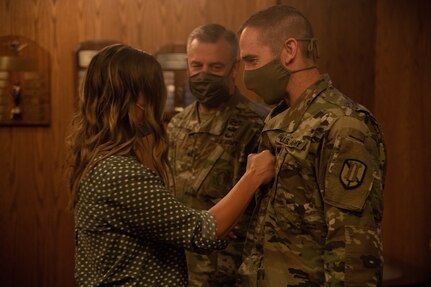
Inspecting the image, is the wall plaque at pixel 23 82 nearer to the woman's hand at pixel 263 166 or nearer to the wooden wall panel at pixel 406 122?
the woman's hand at pixel 263 166

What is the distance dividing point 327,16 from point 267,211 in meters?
2.42

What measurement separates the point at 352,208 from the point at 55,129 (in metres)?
2.60

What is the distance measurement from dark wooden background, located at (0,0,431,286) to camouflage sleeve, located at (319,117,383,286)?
2.21 m

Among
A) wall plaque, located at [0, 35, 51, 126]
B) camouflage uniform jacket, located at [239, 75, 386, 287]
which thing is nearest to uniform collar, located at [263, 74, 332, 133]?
camouflage uniform jacket, located at [239, 75, 386, 287]

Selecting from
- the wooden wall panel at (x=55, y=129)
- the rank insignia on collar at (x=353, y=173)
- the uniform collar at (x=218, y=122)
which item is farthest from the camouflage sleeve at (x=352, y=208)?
the wooden wall panel at (x=55, y=129)

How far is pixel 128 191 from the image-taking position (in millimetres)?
1549

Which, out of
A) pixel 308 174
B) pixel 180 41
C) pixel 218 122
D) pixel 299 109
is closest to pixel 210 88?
pixel 218 122

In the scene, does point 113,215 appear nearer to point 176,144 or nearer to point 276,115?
point 276,115

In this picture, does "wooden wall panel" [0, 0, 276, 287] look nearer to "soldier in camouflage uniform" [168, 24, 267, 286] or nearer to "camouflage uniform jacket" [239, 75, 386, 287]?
"soldier in camouflage uniform" [168, 24, 267, 286]

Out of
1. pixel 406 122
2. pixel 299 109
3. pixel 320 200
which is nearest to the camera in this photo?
pixel 320 200

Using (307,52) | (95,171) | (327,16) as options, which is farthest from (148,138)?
(327,16)

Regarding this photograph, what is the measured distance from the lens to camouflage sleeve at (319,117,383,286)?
5.07 feet

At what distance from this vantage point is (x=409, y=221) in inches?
156

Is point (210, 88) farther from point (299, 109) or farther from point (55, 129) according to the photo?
point (55, 129)
